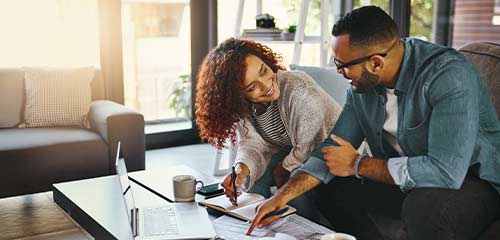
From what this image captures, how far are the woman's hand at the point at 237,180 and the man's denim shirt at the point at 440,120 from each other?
0.25 metres

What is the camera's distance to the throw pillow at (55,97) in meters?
3.02

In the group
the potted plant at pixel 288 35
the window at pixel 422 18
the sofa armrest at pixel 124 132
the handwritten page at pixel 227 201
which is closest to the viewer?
the handwritten page at pixel 227 201

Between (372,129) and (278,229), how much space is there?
0.48 m

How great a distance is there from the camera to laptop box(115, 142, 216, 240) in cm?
150

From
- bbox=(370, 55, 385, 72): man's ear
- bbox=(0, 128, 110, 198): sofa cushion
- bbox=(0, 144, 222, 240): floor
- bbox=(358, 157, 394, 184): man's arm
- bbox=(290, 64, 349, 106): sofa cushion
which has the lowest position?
bbox=(0, 144, 222, 240): floor

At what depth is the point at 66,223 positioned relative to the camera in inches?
100

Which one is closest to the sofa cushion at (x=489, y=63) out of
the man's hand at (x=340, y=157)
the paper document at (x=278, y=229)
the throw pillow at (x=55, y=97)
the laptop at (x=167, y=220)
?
the man's hand at (x=340, y=157)

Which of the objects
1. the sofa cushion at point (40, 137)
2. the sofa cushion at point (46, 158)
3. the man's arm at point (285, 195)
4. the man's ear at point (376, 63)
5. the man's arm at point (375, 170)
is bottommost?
the sofa cushion at point (46, 158)

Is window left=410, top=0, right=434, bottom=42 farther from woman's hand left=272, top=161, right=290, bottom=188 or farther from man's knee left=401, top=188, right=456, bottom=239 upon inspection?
man's knee left=401, top=188, right=456, bottom=239

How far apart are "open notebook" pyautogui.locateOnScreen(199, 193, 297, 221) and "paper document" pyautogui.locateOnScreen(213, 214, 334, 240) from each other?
0.06 feet

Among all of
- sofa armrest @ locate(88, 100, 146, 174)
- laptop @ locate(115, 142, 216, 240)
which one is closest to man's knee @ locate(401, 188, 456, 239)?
laptop @ locate(115, 142, 216, 240)

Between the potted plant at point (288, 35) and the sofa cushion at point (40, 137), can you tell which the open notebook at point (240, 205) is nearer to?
the sofa cushion at point (40, 137)

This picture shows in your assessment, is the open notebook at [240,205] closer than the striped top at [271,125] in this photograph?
Yes

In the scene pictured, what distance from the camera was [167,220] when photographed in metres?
1.63
